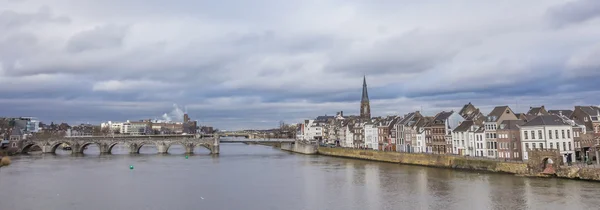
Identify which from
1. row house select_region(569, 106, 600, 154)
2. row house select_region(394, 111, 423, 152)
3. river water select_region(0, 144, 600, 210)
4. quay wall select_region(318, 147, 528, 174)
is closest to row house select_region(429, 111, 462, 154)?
quay wall select_region(318, 147, 528, 174)

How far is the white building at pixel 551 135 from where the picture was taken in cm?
5769

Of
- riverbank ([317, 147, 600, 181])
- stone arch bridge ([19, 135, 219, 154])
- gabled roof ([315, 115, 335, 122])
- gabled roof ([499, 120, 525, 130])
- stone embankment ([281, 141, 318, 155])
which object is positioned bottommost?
riverbank ([317, 147, 600, 181])

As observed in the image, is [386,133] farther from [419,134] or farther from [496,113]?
[496,113]

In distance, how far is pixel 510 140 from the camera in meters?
61.8

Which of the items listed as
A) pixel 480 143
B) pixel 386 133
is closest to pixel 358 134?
pixel 386 133

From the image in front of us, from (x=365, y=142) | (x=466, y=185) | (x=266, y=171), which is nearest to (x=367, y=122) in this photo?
(x=365, y=142)

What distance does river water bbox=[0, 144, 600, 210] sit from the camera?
126 ft

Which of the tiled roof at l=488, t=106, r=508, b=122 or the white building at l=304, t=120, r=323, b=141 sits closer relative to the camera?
the tiled roof at l=488, t=106, r=508, b=122

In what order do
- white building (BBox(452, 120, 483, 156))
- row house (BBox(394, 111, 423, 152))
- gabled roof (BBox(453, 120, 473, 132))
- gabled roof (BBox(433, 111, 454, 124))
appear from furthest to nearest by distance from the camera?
row house (BBox(394, 111, 423, 152)) < gabled roof (BBox(433, 111, 454, 124)) < gabled roof (BBox(453, 120, 473, 132)) < white building (BBox(452, 120, 483, 156))

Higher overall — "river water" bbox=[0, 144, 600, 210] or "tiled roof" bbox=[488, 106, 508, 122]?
"tiled roof" bbox=[488, 106, 508, 122]

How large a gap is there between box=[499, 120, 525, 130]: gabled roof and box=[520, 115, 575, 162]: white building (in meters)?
2.31

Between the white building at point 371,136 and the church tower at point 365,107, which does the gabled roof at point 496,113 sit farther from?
the church tower at point 365,107

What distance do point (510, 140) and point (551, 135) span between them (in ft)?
17.5

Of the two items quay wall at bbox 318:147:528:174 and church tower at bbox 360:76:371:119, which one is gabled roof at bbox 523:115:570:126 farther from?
church tower at bbox 360:76:371:119
